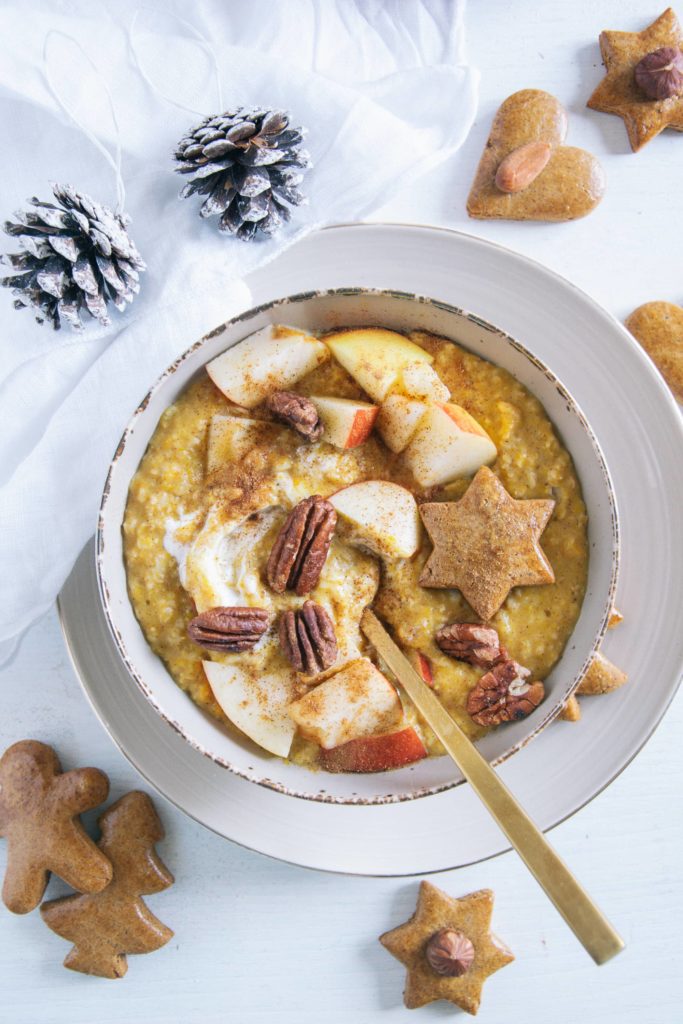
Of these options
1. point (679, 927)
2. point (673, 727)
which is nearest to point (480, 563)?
point (673, 727)

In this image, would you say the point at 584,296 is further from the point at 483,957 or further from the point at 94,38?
the point at 483,957

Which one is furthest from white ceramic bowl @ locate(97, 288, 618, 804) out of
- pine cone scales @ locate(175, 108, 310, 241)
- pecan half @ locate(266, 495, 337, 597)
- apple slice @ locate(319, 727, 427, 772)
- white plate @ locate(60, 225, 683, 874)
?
pecan half @ locate(266, 495, 337, 597)

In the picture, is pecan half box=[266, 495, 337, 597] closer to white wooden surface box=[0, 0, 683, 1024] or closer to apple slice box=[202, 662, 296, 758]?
apple slice box=[202, 662, 296, 758]

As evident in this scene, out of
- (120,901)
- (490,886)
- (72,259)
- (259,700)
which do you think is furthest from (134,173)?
(490,886)

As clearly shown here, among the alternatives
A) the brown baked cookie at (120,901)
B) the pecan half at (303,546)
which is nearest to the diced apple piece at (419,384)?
the pecan half at (303,546)

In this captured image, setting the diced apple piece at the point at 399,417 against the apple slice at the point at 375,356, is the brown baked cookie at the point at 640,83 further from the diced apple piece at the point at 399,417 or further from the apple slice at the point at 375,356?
the diced apple piece at the point at 399,417

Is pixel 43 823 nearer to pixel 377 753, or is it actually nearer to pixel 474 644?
pixel 377 753
